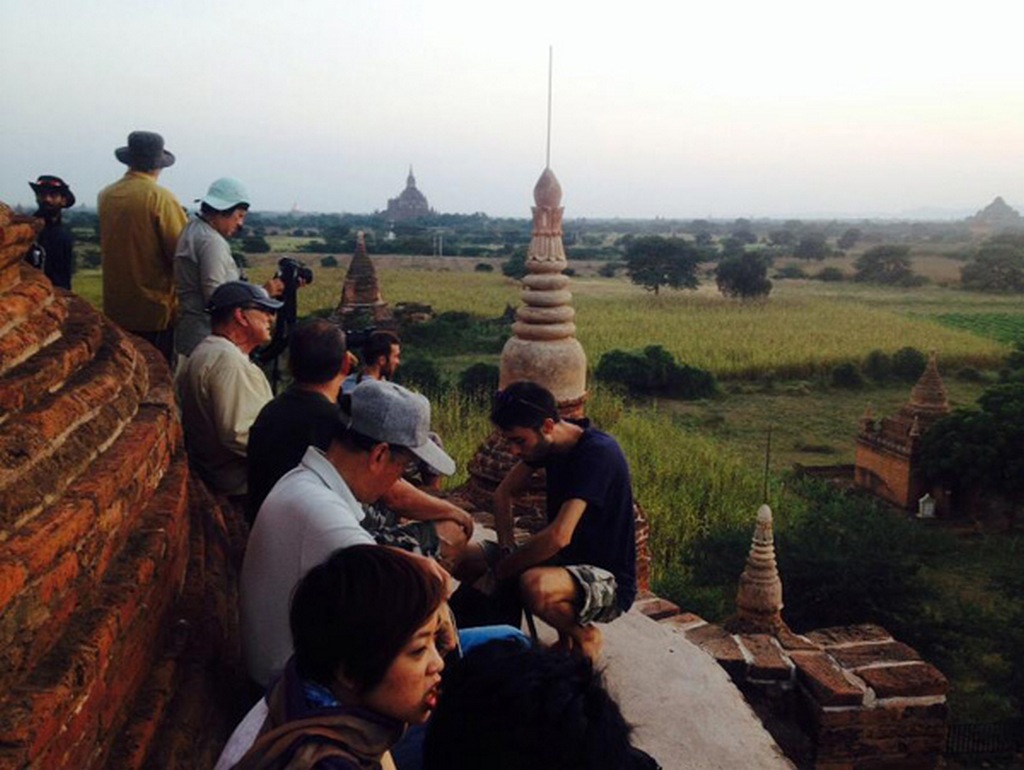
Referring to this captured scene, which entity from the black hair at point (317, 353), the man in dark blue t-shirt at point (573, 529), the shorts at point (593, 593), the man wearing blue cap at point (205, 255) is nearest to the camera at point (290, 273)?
the man wearing blue cap at point (205, 255)

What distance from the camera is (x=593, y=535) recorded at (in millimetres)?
3113

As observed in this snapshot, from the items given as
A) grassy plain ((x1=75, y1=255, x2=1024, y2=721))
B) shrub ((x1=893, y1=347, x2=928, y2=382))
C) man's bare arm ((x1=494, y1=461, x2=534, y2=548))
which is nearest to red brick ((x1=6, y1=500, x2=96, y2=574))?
man's bare arm ((x1=494, y1=461, x2=534, y2=548))

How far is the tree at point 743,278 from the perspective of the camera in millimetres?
44500

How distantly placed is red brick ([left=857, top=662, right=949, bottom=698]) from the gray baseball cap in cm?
295

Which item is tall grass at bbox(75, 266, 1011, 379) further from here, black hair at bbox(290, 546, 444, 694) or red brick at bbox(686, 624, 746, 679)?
black hair at bbox(290, 546, 444, 694)

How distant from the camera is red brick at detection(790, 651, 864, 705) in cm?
418

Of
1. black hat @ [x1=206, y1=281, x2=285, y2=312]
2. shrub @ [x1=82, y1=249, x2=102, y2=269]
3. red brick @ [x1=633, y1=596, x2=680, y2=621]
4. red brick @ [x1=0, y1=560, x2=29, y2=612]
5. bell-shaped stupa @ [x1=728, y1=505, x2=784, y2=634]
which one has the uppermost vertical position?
Result: black hat @ [x1=206, y1=281, x2=285, y2=312]

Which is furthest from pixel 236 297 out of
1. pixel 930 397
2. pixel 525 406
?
pixel 930 397

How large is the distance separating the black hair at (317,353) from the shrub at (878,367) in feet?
86.7

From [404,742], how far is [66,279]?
3.67m

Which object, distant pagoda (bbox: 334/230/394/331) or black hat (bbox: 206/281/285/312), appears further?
distant pagoda (bbox: 334/230/394/331)

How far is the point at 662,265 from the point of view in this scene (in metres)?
47.9

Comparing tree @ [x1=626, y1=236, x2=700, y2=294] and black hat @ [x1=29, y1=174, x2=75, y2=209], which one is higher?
black hat @ [x1=29, y1=174, x2=75, y2=209]

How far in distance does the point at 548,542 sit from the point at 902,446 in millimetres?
13696
